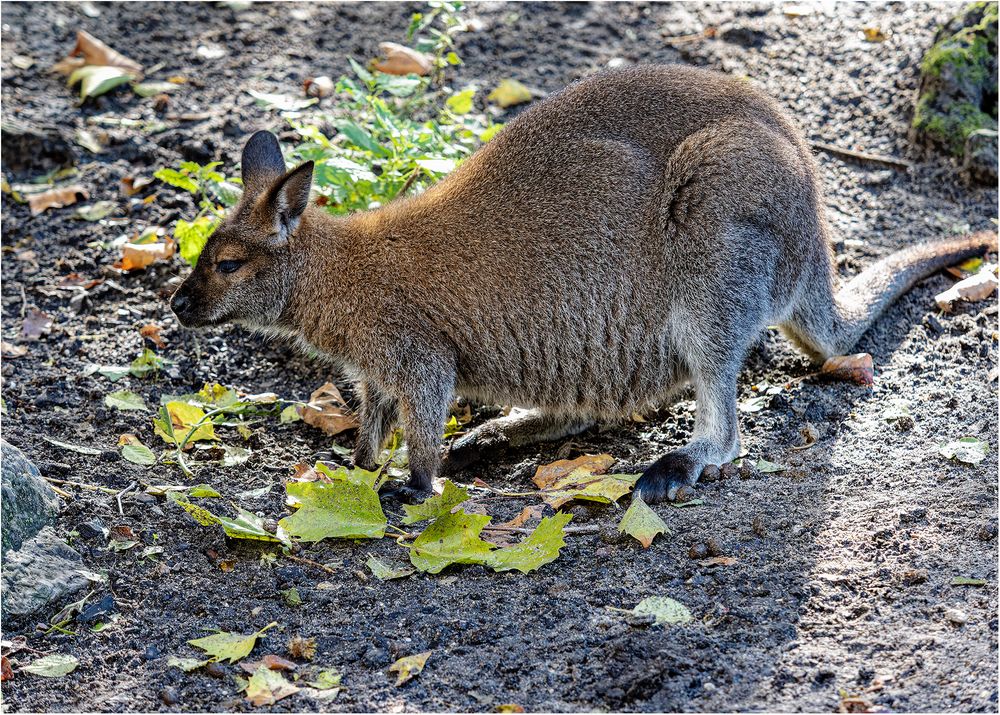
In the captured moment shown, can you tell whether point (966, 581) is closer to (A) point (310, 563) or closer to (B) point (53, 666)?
(A) point (310, 563)

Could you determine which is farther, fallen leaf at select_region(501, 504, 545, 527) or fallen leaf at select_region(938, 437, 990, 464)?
fallen leaf at select_region(938, 437, 990, 464)

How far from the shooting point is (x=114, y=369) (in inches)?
222

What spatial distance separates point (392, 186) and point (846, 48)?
13.1 feet

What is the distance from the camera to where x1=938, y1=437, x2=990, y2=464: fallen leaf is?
4.72 meters

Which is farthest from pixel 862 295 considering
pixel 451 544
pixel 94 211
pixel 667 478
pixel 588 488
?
pixel 94 211

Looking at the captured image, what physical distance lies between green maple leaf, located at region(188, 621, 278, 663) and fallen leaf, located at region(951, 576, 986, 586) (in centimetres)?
237

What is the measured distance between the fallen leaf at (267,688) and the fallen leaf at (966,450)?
9.33ft

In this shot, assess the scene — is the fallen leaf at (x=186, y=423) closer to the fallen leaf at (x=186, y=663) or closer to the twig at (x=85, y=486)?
the twig at (x=85, y=486)

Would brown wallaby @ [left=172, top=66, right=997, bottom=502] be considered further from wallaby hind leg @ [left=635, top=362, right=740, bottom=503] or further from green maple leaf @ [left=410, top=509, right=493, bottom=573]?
green maple leaf @ [left=410, top=509, right=493, bottom=573]

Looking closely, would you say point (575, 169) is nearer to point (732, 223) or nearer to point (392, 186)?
point (732, 223)

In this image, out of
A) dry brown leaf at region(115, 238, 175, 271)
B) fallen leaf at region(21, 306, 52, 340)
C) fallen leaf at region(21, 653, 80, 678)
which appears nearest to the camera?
fallen leaf at region(21, 653, 80, 678)

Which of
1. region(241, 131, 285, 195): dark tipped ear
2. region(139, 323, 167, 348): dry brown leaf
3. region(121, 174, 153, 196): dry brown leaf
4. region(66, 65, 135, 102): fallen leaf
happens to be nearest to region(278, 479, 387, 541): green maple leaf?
region(241, 131, 285, 195): dark tipped ear

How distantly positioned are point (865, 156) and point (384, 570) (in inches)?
178

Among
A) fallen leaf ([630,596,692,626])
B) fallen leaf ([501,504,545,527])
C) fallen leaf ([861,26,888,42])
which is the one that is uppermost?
fallen leaf ([861,26,888,42])
